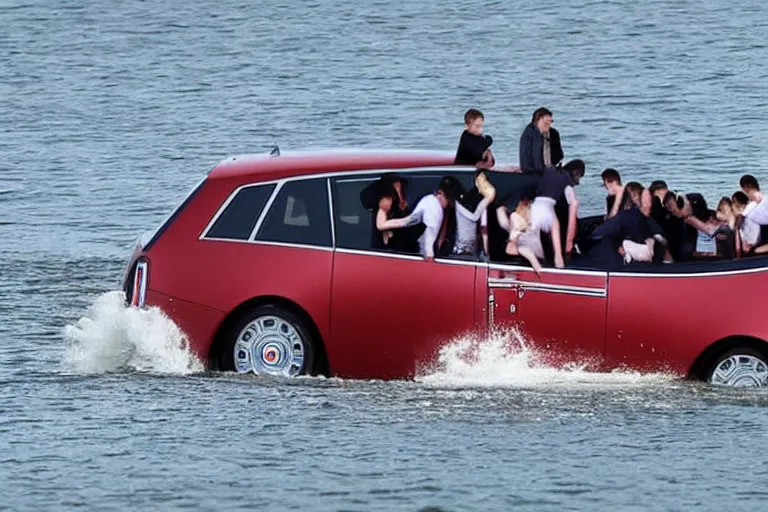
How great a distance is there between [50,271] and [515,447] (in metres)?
9.19

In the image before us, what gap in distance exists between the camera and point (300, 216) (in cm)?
1590

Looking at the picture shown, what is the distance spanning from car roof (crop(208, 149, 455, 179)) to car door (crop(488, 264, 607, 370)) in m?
1.07

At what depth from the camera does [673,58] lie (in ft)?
142

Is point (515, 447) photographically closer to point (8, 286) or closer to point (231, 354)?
point (231, 354)

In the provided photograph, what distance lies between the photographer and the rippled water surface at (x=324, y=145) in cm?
1371

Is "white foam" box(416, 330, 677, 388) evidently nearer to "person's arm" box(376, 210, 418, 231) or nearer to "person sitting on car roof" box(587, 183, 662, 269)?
"person sitting on car roof" box(587, 183, 662, 269)

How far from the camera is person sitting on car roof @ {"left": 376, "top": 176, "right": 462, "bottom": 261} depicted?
15.8 metres

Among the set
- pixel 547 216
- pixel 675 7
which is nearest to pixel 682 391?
pixel 547 216

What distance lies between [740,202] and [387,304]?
272 cm

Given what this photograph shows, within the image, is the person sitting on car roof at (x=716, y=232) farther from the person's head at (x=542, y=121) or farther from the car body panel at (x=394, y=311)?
the car body panel at (x=394, y=311)

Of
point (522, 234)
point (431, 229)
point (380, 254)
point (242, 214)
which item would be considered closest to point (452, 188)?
point (431, 229)

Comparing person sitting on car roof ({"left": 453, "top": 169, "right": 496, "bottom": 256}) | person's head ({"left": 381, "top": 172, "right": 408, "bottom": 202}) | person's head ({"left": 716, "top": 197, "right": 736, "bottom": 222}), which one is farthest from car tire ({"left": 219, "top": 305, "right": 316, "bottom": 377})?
person's head ({"left": 716, "top": 197, "right": 736, "bottom": 222})

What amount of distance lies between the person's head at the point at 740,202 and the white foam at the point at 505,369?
1.38 m

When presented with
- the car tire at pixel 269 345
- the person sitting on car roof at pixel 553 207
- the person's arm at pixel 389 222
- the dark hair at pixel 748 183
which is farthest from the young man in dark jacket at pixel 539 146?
the car tire at pixel 269 345
